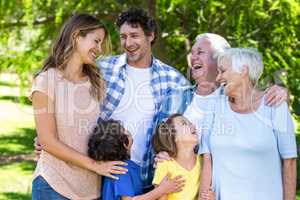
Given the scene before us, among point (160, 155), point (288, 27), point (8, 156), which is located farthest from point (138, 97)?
point (8, 156)

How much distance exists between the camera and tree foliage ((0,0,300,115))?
715cm

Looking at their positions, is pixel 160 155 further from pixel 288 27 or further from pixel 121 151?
pixel 288 27

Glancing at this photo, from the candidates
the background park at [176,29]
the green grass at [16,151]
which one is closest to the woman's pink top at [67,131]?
the green grass at [16,151]

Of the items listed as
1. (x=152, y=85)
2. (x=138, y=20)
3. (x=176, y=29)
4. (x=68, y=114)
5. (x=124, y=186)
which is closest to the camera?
(x=68, y=114)

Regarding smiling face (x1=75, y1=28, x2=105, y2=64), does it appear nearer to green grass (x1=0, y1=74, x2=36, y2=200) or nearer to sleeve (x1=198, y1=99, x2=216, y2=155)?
sleeve (x1=198, y1=99, x2=216, y2=155)

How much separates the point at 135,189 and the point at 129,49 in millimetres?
953

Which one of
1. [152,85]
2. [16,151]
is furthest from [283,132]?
[16,151]

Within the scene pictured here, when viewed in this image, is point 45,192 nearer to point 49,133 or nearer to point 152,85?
point 49,133

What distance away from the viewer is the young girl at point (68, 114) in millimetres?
3297

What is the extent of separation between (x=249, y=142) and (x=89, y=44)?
1003 mm

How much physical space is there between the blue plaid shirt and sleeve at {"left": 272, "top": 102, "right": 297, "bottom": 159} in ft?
2.73

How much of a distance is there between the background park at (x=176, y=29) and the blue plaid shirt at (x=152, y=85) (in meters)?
2.97

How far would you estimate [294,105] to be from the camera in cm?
771

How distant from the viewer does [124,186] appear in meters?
3.46
